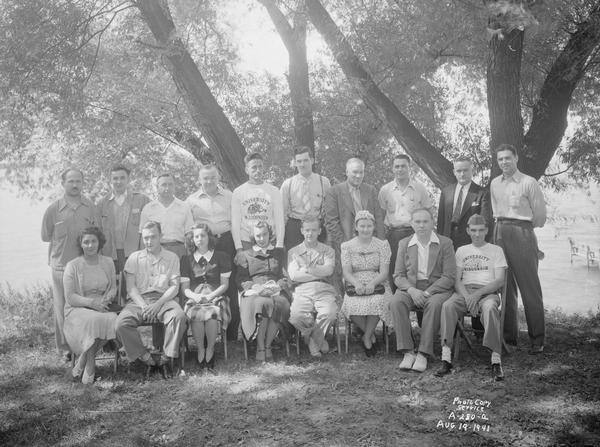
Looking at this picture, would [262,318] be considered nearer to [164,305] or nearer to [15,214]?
[164,305]

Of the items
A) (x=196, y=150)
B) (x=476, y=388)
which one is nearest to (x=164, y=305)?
(x=476, y=388)

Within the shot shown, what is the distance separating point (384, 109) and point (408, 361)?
145 inches

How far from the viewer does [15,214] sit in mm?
33469

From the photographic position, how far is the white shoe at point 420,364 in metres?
4.65

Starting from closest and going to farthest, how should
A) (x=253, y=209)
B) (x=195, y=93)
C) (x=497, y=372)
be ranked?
(x=497, y=372)
(x=253, y=209)
(x=195, y=93)

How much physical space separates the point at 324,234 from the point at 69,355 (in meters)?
2.84

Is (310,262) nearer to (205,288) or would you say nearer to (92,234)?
(205,288)

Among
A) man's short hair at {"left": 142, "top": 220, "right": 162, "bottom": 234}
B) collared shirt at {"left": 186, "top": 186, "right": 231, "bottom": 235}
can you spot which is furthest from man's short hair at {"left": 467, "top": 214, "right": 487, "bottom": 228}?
man's short hair at {"left": 142, "top": 220, "right": 162, "bottom": 234}

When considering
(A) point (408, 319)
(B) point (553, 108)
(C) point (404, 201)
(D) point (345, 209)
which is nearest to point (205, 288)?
(D) point (345, 209)

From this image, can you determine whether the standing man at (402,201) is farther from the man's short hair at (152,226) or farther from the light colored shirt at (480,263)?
the man's short hair at (152,226)

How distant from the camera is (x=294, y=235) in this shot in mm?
5957

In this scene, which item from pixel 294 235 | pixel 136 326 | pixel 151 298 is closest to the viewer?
pixel 136 326

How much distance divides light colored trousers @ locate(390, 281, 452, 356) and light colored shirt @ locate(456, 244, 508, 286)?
11.6 inches

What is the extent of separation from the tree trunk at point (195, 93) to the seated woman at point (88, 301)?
2.89 metres
